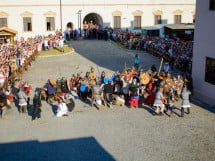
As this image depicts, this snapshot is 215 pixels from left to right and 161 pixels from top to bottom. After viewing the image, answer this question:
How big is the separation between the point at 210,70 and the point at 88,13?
100 ft

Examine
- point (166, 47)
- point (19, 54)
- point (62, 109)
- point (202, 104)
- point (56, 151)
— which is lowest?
point (56, 151)

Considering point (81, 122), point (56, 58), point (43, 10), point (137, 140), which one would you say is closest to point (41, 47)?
point (56, 58)

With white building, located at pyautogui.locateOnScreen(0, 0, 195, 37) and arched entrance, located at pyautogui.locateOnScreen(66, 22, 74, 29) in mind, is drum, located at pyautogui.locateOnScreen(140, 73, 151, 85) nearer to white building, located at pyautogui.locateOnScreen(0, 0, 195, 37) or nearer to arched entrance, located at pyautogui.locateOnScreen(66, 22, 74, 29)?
white building, located at pyautogui.locateOnScreen(0, 0, 195, 37)

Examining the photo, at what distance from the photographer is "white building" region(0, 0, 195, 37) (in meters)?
43.3

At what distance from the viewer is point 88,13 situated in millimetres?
46344

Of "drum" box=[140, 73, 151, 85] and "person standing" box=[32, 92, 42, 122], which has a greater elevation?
"drum" box=[140, 73, 151, 85]

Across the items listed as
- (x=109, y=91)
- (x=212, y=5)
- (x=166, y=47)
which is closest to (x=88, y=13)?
(x=166, y=47)

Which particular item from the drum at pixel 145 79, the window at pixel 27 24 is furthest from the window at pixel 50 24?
the drum at pixel 145 79

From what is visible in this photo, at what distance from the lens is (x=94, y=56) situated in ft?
104

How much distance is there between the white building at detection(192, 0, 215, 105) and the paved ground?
3.95 ft

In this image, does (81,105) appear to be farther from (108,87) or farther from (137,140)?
(137,140)

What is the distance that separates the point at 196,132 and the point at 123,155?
3722 millimetres

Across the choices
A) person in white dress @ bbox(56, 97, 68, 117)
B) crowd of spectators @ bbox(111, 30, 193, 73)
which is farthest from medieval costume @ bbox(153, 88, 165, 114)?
crowd of spectators @ bbox(111, 30, 193, 73)

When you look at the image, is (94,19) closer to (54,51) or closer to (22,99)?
(54,51)
